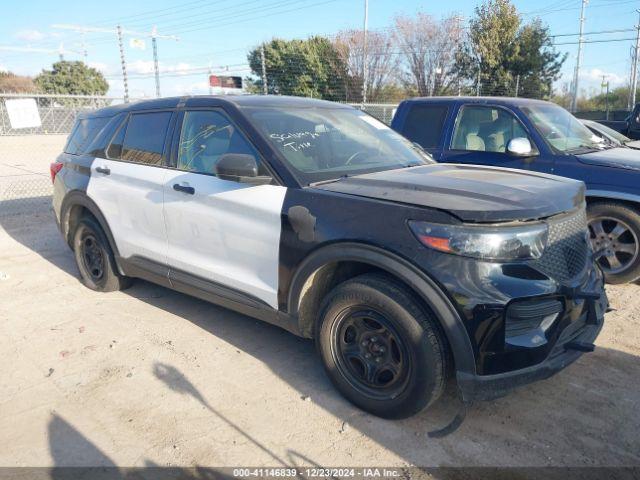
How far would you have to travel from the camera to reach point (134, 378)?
12.1 ft

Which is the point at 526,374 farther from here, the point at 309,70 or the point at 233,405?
the point at 309,70

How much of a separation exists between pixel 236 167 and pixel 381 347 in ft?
4.68

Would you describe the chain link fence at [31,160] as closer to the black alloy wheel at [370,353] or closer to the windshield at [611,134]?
the black alloy wheel at [370,353]

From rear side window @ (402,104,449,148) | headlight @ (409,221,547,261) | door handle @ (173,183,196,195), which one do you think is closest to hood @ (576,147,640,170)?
rear side window @ (402,104,449,148)

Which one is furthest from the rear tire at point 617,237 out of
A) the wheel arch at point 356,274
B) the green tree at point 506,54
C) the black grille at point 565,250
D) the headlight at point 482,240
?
the green tree at point 506,54

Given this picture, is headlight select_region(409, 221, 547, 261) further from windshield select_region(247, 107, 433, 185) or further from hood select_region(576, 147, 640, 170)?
hood select_region(576, 147, 640, 170)

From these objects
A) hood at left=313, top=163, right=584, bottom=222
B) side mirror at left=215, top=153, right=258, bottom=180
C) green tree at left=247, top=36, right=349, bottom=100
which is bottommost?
hood at left=313, top=163, right=584, bottom=222

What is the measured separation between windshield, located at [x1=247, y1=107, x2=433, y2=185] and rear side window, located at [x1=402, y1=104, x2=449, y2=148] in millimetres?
1904

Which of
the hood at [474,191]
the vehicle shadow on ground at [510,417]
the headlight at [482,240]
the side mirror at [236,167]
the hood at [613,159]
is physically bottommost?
the vehicle shadow on ground at [510,417]

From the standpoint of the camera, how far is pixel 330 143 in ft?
12.9

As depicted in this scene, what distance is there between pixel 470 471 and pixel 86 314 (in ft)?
11.8

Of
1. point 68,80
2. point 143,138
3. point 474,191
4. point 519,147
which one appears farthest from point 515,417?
point 68,80

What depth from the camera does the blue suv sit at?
511 cm

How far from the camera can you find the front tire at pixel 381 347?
111 inches
